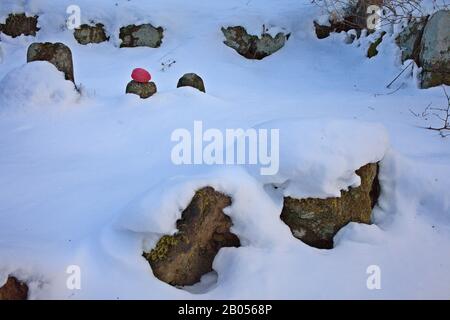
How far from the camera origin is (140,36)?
947 cm

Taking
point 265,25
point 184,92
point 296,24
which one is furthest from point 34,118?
point 296,24

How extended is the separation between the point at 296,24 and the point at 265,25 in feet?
2.98

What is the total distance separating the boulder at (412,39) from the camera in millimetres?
6305

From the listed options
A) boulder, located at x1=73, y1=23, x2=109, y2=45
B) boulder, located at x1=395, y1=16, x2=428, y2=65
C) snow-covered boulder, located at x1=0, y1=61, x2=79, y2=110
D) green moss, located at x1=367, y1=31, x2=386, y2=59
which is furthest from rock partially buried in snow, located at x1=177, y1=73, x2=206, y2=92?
boulder, located at x1=73, y1=23, x2=109, y2=45

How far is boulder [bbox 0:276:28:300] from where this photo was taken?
208 cm

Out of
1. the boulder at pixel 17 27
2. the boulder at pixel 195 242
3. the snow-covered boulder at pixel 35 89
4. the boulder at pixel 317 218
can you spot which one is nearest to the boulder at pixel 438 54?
the boulder at pixel 317 218

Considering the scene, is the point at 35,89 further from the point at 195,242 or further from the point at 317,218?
the point at 317,218

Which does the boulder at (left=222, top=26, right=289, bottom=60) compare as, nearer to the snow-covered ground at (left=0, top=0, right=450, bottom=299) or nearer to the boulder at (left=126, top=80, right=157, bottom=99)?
the snow-covered ground at (left=0, top=0, right=450, bottom=299)

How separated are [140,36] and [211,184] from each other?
315 inches

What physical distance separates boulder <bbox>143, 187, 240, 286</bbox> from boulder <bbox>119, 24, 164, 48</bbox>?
26.1 feet

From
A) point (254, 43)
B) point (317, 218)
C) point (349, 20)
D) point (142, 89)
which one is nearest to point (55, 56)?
point (142, 89)

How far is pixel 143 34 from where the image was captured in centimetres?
949
